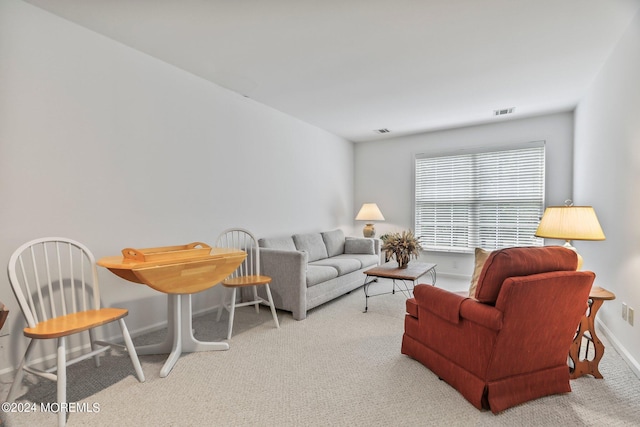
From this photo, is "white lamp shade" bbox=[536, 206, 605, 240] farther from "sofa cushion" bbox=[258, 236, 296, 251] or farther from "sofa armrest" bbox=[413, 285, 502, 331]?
"sofa cushion" bbox=[258, 236, 296, 251]

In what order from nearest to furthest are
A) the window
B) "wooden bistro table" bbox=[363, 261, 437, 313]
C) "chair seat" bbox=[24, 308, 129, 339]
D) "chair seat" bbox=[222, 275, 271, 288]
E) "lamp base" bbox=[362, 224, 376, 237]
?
1. "chair seat" bbox=[24, 308, 129, 339]
2. "chair seat" bbox=[222, 275, 271, 288]
3. "wooden bistro table" bbox=[363, 261, 437, 313]
4. the window
5. "lamp base" bbox=[362, 224, 376, 237]

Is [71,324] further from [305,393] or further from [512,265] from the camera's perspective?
[512,265]

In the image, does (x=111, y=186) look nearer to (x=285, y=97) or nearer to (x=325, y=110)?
(x=285, y=97)

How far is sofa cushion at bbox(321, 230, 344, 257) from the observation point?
4.82 metres

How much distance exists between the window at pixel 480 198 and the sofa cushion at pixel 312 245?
1903 millimetres

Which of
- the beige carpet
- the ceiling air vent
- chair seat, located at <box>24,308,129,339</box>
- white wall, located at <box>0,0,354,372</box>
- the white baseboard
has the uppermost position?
the ceiling air vent

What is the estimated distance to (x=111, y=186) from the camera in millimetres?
2607

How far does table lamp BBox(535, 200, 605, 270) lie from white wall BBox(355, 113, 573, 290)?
8.13 feet

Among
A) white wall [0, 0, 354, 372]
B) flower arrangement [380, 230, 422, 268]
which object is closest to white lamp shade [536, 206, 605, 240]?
flower arrangement [380, 230, 422, 268]

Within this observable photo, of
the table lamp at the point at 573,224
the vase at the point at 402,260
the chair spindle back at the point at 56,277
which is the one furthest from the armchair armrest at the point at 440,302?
the chair spindle back at the point at 56,277

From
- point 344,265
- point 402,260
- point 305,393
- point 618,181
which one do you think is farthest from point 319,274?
point 618,181

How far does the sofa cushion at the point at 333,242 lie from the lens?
4821 mm

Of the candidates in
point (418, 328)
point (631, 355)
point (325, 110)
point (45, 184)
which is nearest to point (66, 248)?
point (45, 184)

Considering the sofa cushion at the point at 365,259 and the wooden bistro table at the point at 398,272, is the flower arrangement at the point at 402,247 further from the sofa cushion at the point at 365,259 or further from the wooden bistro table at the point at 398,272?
the sofa cushion at the point at 365,259
